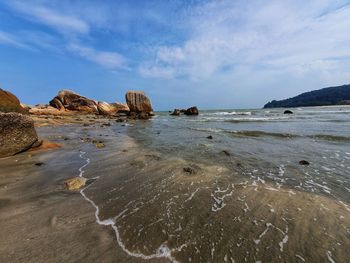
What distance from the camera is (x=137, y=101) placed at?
39562mm

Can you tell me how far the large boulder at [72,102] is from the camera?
43.1 meters

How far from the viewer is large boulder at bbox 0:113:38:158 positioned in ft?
24.6

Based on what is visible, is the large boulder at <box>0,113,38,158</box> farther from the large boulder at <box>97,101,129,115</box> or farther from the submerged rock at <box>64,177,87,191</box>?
the large boulder at <box>97,101,129,115</box>

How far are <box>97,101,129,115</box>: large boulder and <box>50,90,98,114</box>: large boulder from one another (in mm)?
1574

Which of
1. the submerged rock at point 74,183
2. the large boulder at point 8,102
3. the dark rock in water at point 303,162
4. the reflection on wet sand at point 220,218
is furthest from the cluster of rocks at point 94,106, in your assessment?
the reflection on wet sand at point 220,218

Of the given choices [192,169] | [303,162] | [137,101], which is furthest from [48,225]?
[137,101]

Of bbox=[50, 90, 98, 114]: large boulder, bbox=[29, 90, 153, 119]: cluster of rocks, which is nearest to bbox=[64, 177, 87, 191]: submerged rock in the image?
bbox=[29, 90, 153, 119]: cluster of rocks

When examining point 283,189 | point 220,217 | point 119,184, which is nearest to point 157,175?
point 119,184

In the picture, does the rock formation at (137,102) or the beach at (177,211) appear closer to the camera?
the beach at (177,211)

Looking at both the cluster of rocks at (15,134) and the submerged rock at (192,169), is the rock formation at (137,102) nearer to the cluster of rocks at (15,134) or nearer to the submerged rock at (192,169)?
the cluster of rocks at (15,134)

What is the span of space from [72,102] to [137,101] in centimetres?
1374

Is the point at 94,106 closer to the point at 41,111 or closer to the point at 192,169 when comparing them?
the point at 41,111

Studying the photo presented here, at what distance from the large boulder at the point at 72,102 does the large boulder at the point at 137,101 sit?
1063 cm

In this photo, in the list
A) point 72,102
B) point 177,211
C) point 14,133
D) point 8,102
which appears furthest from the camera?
point 72,102
